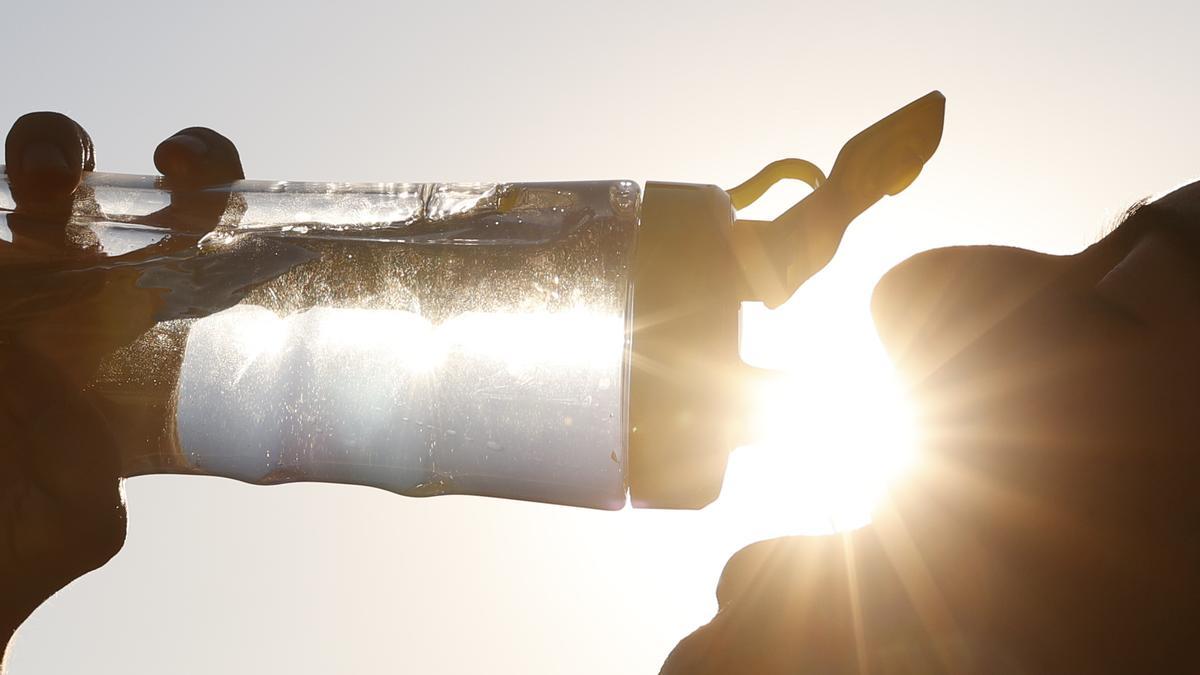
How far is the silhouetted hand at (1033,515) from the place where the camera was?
912 millimetres

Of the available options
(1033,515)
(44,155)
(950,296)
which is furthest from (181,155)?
(1033,515)

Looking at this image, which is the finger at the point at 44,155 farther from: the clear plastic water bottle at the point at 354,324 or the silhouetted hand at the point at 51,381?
the clear plastic water bottle at the point at 354,324

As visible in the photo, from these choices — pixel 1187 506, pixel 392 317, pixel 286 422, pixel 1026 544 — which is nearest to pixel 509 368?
pixel 392 317

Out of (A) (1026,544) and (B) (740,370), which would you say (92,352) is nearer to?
(B) (740,370)

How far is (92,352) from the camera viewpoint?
1275 mm

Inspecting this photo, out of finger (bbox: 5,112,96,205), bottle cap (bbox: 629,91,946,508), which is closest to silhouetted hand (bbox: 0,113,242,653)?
finger (bbox: 5,112,96,205)

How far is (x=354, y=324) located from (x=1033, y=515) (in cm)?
88

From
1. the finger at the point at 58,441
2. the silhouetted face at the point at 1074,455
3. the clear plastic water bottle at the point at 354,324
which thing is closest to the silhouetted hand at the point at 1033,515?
the silhouetted face at the point at 1074,455

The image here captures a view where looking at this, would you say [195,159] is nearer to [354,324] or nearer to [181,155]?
[181,155]

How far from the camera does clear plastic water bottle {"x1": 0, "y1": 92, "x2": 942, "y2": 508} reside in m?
1.24

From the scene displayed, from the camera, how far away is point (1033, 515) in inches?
37.6

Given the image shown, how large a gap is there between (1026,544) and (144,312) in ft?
3.66

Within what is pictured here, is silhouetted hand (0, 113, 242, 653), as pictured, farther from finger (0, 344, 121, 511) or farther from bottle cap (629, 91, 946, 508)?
bottle cap (629, 91, 946, 508)

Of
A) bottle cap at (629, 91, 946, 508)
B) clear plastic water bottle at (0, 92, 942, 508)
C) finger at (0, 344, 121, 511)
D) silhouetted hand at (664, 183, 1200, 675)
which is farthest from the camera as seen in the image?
clear plastic water bottle at (0, 92, 942, 508)
